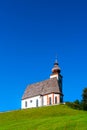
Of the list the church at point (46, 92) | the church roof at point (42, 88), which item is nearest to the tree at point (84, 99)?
the church at point (46, 92)

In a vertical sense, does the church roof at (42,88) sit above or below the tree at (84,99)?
above

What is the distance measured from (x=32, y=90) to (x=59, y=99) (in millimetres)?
12169

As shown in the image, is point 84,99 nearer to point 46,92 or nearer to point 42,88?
point 46,92

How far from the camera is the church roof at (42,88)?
108969mm

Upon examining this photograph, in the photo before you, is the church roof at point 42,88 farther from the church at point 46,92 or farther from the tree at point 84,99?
the tree at point 84,99

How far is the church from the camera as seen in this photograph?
354 feet

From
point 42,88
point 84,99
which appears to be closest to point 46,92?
point 42,88

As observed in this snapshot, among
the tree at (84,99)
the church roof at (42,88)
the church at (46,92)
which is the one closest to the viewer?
the tree at (84,99)

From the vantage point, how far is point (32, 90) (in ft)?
382

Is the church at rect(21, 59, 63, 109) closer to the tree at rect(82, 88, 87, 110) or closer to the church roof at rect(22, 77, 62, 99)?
the church roof at rect(22, 77, 62, 99)

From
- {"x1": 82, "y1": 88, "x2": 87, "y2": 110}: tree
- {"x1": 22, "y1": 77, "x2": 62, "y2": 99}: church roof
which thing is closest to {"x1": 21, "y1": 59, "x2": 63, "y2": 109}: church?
{"x1": 22, "y1": 77, "x2": 62, "y2": 99}: church roof

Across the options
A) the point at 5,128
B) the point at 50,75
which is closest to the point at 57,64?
the point at 50,75

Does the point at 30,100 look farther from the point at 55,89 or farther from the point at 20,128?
the point at 20,128

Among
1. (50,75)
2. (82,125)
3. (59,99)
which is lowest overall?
(82,125)
